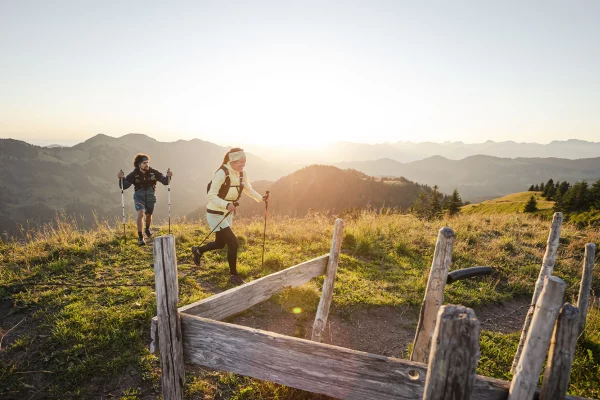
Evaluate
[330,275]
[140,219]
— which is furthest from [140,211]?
[330,275]

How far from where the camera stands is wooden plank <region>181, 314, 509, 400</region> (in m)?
1.90

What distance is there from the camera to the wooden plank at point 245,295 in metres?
2.65

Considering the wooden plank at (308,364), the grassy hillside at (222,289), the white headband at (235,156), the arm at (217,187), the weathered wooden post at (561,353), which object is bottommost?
the grassy hillside at (222,289)

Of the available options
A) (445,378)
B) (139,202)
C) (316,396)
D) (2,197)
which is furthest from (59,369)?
(2,197)

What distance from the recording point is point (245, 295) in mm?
3080

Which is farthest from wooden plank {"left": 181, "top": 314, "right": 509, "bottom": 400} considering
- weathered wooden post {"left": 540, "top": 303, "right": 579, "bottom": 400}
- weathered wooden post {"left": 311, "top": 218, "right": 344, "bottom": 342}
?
weathered wooden post {"left": 311, "top": 218, "right": 344, "bottom": 342}

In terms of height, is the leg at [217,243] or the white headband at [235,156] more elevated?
the white headband at [235,156]

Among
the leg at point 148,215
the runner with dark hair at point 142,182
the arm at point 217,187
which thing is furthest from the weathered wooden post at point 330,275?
the leg at point 148,215

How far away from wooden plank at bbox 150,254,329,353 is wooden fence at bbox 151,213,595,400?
0.5 inches

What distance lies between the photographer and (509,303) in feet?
22.9

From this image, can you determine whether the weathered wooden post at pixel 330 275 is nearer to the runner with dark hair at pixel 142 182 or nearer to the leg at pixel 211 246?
the leg at pixel 211 246

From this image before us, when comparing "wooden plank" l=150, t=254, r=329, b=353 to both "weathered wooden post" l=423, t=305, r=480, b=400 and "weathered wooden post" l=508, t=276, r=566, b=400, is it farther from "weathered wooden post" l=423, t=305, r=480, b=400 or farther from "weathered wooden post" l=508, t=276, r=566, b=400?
"weathered wooden post" l=508, t=276, r=566, b=400

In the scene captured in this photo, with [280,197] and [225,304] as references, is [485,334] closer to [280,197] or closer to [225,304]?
[225,304]

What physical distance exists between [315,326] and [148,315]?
303 centimetres
